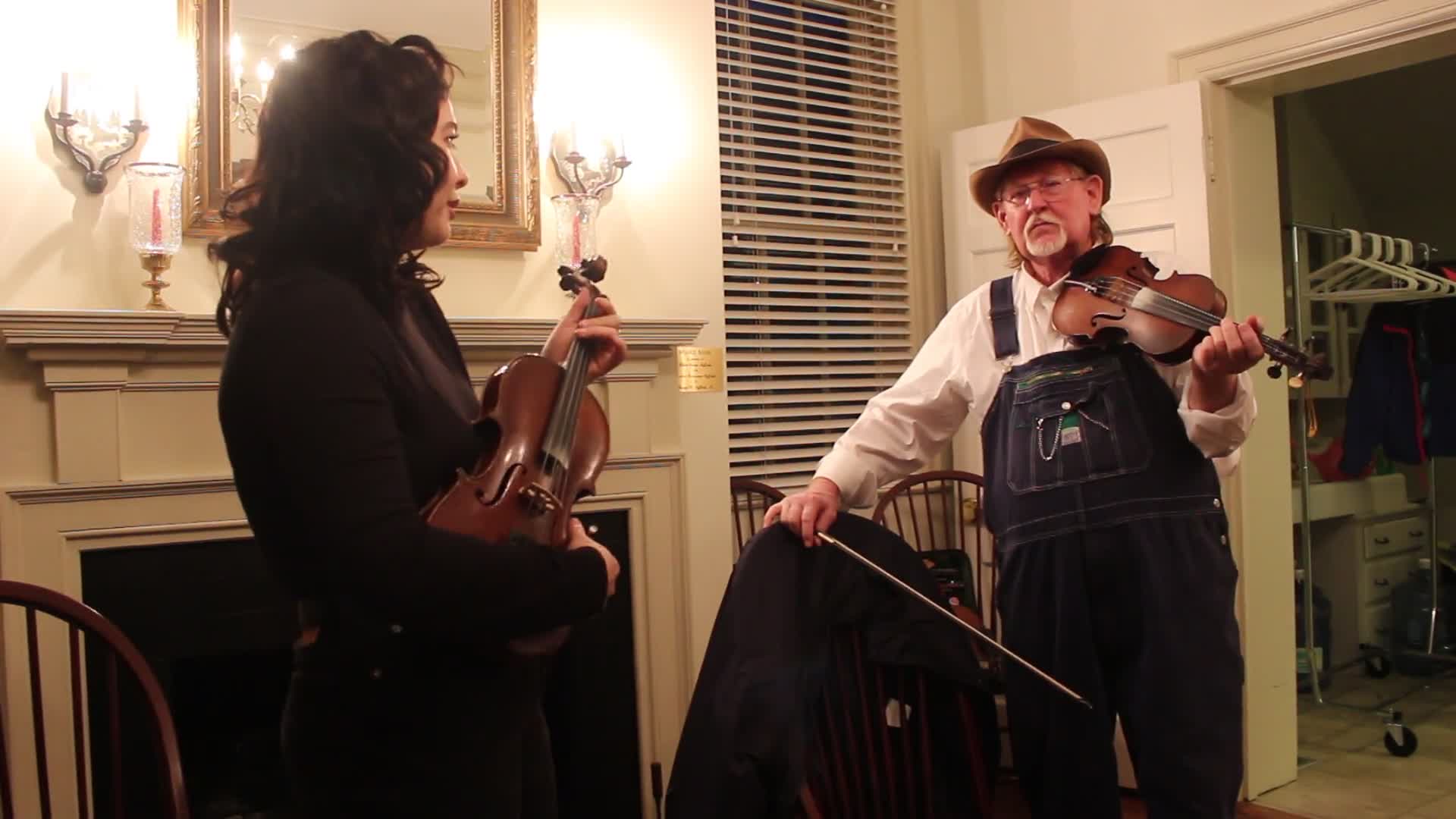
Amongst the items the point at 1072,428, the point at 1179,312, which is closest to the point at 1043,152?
the point at 1179,312

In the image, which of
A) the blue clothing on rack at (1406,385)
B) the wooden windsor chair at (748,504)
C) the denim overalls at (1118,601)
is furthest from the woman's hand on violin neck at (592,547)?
the blue clothing on rack at (1406,385)

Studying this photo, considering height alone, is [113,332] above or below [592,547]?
above

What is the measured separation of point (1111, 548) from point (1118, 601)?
0.08 metres

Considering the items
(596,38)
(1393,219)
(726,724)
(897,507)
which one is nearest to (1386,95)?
(1393,219)

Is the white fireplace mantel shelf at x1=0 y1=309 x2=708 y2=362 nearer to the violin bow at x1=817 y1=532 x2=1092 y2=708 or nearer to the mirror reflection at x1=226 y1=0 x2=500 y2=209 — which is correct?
the mirror reflection at x1=226 y1=0 x2=500 y2=209

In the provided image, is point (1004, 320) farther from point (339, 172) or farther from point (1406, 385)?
point (1406, 385)

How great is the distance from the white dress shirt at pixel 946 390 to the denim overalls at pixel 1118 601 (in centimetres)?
10

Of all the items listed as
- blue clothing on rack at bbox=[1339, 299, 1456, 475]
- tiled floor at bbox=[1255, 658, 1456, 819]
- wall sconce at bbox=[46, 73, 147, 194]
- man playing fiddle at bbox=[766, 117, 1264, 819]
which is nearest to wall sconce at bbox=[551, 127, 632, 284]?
wall sconce at bbox=[46, 73, 147, 194]

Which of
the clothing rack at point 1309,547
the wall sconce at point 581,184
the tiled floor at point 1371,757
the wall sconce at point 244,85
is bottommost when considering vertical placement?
the tiled floor at point 1371,757

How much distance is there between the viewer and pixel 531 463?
1.19m

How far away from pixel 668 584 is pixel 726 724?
51.0 inches

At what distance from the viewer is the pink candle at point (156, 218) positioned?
221 cm

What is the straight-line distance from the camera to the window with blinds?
3508 mm

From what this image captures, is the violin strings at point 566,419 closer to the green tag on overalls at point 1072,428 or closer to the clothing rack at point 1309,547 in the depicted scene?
the green tag on overalls at point 1072,428
